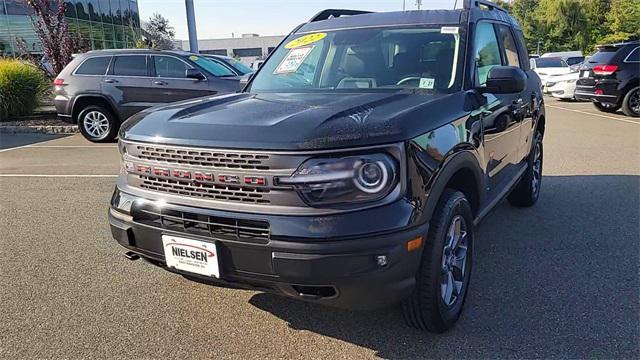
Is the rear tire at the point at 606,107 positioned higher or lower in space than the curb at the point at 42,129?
lower

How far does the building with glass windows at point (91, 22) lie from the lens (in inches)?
1065

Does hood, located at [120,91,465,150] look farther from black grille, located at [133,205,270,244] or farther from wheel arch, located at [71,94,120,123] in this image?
wheel arch, located at [71,94,120,123]

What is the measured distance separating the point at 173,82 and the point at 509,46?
7230 mm

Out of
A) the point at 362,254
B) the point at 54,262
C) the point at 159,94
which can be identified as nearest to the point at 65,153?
the point at 159,94

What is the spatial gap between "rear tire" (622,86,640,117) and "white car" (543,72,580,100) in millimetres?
4289

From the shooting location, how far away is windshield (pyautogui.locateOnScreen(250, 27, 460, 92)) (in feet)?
10.7

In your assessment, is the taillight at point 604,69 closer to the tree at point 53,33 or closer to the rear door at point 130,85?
the rear door at point 130,85

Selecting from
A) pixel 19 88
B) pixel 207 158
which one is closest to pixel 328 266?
pixel 207 158

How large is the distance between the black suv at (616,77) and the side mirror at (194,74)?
957 centimetres

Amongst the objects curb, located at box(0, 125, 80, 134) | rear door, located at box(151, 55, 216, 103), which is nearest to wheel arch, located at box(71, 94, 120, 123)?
rear door, located at box(151, 55, 216, 103)

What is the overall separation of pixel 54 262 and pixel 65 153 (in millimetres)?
5889

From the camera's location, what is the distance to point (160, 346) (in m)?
2.75

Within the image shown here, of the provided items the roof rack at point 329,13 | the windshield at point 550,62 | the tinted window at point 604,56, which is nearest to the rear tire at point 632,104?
the tinted window at point 604,56

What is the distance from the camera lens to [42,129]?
39.8 feet
